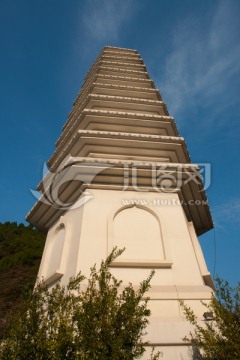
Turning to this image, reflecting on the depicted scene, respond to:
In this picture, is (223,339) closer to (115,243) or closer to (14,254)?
(115,243)

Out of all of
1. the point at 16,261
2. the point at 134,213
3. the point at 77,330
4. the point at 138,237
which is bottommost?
the point at 77,330

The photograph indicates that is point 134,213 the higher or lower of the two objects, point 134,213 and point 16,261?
the lower

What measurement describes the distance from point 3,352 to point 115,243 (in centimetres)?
484

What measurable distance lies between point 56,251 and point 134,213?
3.00 meters

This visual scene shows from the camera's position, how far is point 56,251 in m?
10.1

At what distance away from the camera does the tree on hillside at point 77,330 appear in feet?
14.1

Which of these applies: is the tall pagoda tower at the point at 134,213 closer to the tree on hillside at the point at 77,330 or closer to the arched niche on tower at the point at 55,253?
the arched niche on tower at the point at 55,253

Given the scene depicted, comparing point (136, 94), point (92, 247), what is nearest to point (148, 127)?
point (136, 94)

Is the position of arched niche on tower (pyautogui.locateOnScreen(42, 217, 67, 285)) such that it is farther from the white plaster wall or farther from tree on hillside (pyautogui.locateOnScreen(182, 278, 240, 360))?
tree on hillside (pyautogui.locateOnScreen(182, 278, 240, 360))

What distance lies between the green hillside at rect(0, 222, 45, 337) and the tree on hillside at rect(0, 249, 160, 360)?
46.2 feet

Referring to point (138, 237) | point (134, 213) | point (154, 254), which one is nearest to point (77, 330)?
point (154, 254)

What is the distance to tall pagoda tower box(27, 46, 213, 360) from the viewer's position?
7.84 m

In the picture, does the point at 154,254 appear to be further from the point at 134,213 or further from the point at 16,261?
the point at 16,261

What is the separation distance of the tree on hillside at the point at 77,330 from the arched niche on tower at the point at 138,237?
136 inches
